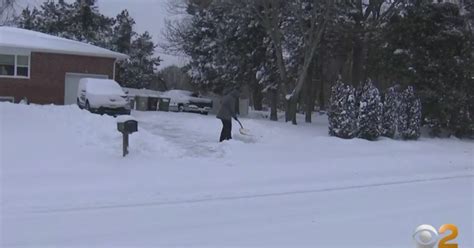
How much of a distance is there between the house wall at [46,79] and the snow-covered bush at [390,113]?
16284mm

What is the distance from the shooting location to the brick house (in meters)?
27.1

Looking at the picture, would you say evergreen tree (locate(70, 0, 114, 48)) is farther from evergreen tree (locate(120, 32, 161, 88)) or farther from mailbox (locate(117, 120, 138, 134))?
mailbox (locate(117, 120, 138, 134))

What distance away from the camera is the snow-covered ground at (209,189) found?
6672mm

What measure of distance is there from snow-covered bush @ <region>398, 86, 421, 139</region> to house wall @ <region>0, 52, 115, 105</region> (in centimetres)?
1676

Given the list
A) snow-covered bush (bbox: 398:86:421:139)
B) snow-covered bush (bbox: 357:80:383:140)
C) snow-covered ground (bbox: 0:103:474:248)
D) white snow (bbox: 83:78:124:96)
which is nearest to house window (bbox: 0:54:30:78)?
white snow (bbox: 83:78:124:96)

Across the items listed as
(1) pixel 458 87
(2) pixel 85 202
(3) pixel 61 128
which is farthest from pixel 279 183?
(1) pixel 458 87

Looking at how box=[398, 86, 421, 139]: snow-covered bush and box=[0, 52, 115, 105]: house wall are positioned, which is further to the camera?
box=[0, 52, 115, 105]: house wall

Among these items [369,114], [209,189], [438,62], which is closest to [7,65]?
[369,114]

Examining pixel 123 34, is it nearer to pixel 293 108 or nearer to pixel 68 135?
pixel 293 108

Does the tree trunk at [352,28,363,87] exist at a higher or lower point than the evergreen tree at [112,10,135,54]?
lower

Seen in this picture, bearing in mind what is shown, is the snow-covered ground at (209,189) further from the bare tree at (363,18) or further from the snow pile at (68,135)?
the bare tree at (363,18)

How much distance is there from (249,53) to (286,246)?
2615 centimetres

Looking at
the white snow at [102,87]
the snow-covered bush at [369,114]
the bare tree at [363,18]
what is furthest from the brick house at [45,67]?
the snow-covered bush at [369,114]

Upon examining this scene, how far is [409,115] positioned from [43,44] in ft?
62.5
